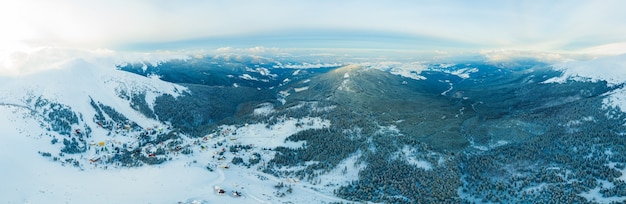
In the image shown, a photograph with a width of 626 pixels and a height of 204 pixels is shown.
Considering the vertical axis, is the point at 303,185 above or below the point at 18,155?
below

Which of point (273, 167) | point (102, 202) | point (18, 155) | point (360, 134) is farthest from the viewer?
point (360, 134)

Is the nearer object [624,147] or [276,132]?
[624,147]

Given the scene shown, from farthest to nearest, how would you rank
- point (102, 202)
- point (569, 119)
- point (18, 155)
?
point (569, 119), point (18, 155), point (102, 202)

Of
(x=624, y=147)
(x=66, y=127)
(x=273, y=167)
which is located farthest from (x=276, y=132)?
(x=624, y=147)

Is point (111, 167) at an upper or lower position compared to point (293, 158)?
A: upper

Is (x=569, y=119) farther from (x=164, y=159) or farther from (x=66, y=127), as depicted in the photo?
(x=66, y=127)

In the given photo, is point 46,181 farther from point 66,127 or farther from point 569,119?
point 569,119

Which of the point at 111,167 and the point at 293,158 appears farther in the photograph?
the point at 293,158

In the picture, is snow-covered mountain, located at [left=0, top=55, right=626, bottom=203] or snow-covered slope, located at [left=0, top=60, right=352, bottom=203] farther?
snow-covered mountain, located at [left=0, top=55, right=626, bottom=203]

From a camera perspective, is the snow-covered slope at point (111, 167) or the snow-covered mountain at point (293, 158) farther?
the snow-covered mountain at point (293, 158)
